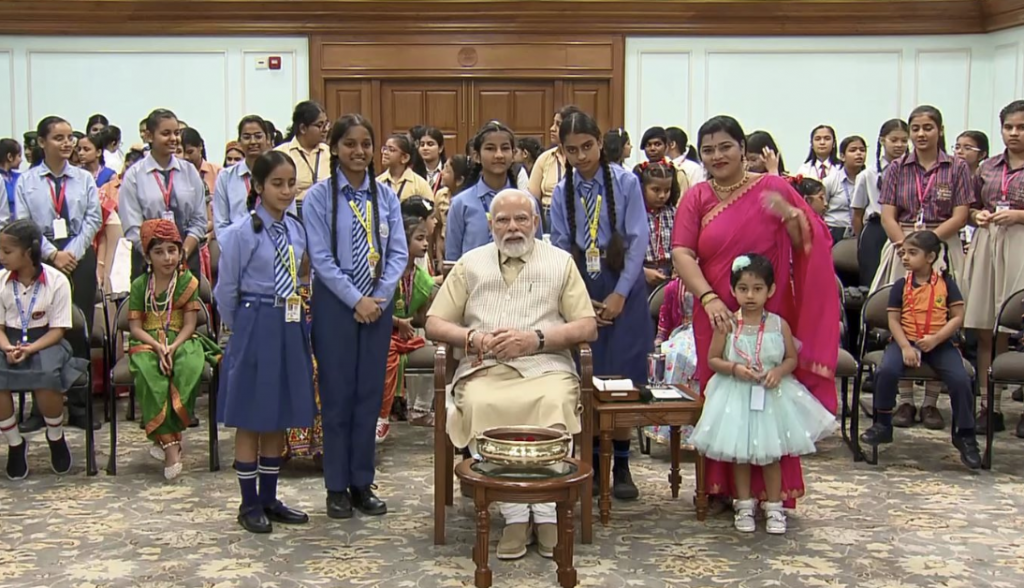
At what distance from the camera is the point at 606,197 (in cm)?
441

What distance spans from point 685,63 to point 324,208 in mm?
7636

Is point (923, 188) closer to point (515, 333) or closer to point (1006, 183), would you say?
point (1006, 183)

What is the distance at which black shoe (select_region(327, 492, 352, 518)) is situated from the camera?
4199 mm

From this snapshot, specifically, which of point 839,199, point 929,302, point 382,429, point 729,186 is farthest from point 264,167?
point 839,199

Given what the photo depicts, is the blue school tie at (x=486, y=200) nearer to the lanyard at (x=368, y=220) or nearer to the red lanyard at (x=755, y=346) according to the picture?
the lanyard at (x=368, y=220)

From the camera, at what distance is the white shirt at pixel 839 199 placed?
7.98 metres

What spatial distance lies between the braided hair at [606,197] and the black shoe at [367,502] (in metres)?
1.27

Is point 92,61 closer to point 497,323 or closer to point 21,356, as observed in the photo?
point 21,356

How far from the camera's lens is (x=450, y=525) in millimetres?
4133

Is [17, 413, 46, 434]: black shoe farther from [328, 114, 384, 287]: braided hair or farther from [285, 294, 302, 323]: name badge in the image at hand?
[328, 114, 384, 287]: braided hair

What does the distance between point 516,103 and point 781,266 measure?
7365 mm

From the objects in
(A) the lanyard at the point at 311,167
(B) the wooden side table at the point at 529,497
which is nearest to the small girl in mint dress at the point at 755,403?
(B) the wooden side table at the point at 529,497

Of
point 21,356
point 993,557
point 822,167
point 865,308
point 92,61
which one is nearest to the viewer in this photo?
point 993,557

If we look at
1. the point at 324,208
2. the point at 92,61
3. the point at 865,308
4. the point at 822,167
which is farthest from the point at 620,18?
the point at 324,208
